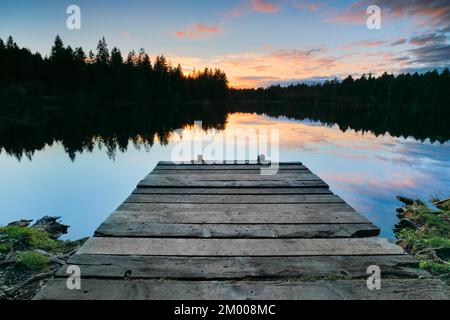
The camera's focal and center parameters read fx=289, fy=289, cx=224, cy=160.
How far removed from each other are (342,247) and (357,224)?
0.60m

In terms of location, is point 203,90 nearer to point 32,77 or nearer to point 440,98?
point 32,77

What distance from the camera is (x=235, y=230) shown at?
9.62 ft

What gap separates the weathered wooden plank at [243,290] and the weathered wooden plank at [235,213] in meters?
1.12

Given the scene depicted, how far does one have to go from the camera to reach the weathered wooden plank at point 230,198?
12.8ft

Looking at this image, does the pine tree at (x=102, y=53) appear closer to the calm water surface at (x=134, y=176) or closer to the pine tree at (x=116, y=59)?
the pine tree at (x=116, y=59)

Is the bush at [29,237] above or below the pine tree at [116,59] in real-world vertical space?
below

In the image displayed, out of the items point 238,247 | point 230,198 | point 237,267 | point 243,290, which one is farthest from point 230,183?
point 243,290

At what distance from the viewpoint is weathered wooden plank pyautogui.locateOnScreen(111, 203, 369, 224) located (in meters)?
3.18

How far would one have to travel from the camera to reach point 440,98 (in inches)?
3076

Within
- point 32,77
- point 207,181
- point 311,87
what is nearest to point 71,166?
point 207,181

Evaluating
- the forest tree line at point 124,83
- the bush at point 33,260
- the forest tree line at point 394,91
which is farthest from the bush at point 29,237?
the forest tree line at point 394,91

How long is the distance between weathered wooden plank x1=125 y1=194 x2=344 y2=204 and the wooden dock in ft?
0.05

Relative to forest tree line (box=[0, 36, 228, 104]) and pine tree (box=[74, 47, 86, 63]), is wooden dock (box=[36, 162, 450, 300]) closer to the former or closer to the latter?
forest tree line (box=[0, 36, 228, 104])

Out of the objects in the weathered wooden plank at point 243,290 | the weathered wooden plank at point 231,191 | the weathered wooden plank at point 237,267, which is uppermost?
the weathered wooden plank at point 231,191
